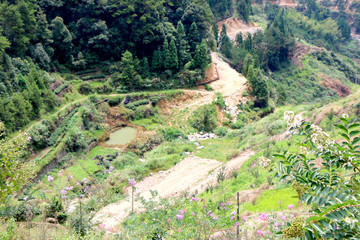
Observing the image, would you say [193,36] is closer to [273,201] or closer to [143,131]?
[143,131]

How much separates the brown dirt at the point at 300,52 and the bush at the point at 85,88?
176 feet

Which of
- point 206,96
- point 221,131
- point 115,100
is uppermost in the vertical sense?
point 115,100

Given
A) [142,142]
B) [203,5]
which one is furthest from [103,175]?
[203,5]

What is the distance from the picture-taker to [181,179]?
52.3 feet

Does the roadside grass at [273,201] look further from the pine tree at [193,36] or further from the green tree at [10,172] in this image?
the pine tree at [193,36]

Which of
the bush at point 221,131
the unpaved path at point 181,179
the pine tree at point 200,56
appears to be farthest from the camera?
the pine tree at point 200,56

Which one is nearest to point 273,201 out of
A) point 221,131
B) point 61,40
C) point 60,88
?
point 221,131

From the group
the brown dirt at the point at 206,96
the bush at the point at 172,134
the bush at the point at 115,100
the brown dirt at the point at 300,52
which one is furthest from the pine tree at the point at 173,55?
the brown dirt at the point at 300,52

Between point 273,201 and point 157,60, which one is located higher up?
point 157,60

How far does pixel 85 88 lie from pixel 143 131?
9.03 metres

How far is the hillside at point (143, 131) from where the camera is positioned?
23.6 ft

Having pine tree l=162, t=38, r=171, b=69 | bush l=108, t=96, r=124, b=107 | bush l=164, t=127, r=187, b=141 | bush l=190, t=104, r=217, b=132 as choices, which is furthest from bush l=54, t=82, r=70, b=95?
bush l=190, t=104, r=217, b=132

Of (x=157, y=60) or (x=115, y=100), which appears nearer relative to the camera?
(x=115, y=100)

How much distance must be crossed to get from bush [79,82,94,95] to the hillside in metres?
0.15
